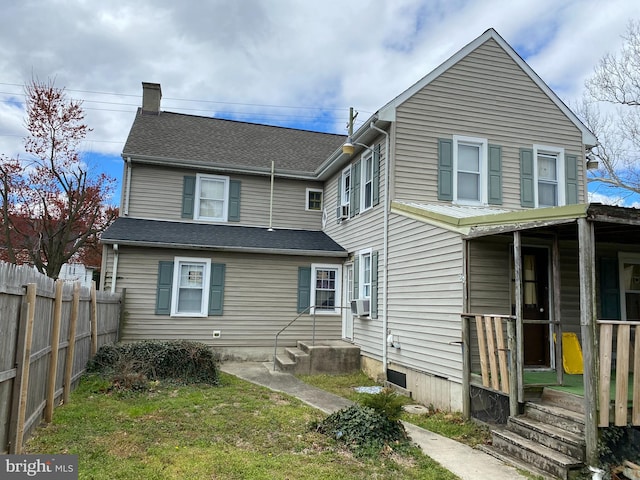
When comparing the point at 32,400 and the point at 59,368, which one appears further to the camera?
the point at 59,368

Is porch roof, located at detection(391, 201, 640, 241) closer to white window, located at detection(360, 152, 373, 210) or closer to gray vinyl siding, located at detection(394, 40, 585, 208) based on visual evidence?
gray vinyl siding, located at detection(394, 40, 585, 208)

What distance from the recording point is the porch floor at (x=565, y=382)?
A: 218 inches

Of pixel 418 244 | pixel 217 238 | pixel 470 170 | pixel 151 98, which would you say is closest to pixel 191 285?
pixel 217 238

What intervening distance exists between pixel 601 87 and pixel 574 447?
57.5 ft

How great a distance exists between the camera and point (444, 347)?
24.0 feet

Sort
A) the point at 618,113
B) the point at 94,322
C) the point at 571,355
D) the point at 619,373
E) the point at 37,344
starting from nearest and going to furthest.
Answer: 1. the point at 619,373
2. the point at 37,344
3. the point at 571,355
4. the point at 94,322
5. the point at 618,113

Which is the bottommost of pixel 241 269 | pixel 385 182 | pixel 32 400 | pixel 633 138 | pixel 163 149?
pixel 32 400

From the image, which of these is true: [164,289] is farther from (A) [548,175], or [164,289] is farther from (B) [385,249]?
(A) [548,175]

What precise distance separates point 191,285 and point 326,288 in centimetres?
376

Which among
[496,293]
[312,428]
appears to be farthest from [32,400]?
[496,293]

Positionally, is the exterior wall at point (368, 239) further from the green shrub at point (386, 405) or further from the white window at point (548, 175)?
the green shrub at point (386, 405)

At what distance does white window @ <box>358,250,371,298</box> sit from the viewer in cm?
1055

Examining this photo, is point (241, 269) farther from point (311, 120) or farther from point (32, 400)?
point (311, 120)

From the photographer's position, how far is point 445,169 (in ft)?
32.1
